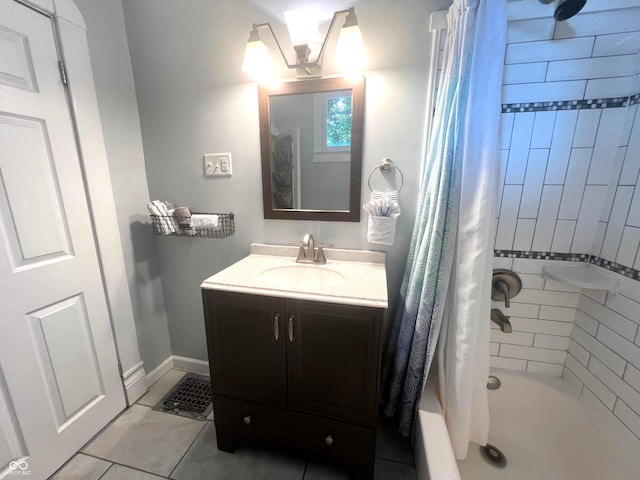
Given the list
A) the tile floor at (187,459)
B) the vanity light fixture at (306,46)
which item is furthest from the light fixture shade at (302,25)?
the tile floor at (187,459)

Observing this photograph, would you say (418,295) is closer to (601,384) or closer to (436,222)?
(436,222)

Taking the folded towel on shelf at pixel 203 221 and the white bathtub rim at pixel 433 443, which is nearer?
the white bathtub rim at pixel 433 443

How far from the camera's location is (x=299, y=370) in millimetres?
1022

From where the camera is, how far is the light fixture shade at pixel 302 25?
3.51 feet

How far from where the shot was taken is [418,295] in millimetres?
1106

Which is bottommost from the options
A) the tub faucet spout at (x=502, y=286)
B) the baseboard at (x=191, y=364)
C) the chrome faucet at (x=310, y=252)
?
the baseboard at (x=191, y=364)

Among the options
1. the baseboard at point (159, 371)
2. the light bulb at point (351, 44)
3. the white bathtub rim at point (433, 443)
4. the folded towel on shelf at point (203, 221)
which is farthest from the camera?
the baseboard at point (159, 371)

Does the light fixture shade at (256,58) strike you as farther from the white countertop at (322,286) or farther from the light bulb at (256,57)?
the white countertop at (322,286)

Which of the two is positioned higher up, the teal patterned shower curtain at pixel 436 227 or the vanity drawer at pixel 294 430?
the teal patterned shower curtain at pixel 436 227

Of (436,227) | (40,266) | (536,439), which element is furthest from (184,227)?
(536,439)

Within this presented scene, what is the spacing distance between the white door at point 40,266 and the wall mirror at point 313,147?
0.86 m

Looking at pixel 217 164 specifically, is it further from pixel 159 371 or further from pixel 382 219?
pixel 159 371

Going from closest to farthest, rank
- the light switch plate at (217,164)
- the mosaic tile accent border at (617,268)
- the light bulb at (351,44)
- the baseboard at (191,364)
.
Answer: the mosaic tile accent border at (617,268), the light bulb at (351,44), the light switch plate at (217,164), the baseboard at (191,364)

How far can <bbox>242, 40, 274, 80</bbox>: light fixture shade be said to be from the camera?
3.80ft
